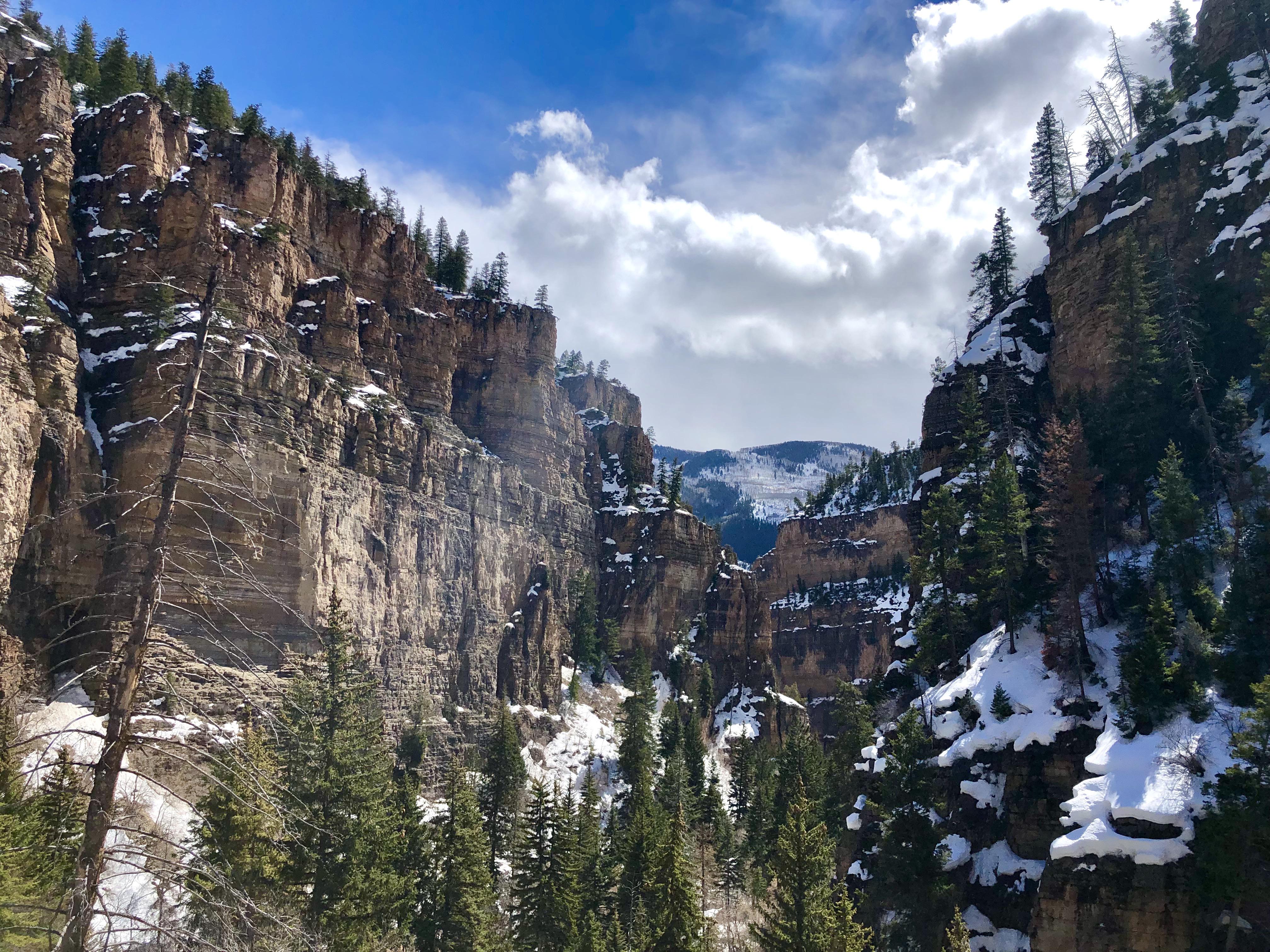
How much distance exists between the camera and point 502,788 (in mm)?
54938

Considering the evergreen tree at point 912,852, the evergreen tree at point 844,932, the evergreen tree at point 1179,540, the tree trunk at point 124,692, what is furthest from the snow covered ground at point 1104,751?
the tree trunk at point 124,692

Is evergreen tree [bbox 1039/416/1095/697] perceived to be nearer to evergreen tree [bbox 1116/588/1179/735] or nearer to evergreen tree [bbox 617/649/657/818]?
evergreen tree [bbox 1116/588/1179/735]

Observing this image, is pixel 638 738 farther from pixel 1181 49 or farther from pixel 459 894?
pixel 1181 49

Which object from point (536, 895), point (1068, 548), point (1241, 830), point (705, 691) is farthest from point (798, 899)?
point (705, 691)

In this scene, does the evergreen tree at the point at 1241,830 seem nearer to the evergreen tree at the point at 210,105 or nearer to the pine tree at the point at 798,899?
the pine tree at the point at 798,899

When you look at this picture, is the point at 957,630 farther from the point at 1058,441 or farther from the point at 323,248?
the point at 323,248

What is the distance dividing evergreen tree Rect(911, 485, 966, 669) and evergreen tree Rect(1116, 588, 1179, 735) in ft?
42.2

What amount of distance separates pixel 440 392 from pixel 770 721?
54.6 meters

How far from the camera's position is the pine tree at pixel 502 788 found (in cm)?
5062

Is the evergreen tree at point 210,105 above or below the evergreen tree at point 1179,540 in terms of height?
above

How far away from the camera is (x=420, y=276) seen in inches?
3243

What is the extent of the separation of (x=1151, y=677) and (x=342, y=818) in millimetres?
30886

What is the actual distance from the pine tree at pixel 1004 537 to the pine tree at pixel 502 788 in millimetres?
30978

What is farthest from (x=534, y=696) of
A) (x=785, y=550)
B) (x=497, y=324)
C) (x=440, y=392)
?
(x=785, y=550)
